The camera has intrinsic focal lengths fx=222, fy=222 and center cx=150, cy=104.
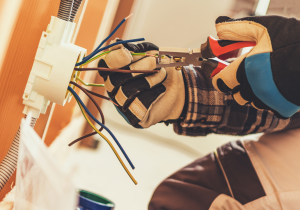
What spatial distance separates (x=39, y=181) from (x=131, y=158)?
849 mm

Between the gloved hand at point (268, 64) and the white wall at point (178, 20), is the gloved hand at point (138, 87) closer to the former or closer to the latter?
the gloved hand at point (268, 64)

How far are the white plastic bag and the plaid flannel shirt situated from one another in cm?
32

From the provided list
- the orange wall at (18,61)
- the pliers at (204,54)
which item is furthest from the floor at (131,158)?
the pliers at (204,54)

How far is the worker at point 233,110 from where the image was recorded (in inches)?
14.3

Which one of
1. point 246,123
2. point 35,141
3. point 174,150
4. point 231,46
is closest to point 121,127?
point 174,150

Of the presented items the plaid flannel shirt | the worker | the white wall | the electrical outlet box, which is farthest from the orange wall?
the white wall

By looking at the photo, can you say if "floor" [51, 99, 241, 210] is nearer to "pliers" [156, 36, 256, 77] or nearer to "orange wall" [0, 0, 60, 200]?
"orange wall" [0, 0, 60, 200]

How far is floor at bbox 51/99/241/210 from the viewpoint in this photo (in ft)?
2.69

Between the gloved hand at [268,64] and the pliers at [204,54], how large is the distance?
15mm

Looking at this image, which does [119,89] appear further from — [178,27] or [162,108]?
[178,27]

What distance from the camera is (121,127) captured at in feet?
3.91

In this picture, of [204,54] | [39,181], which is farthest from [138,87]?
[39,181]

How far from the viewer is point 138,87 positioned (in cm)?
41

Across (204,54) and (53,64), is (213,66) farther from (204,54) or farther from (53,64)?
(53,64)
